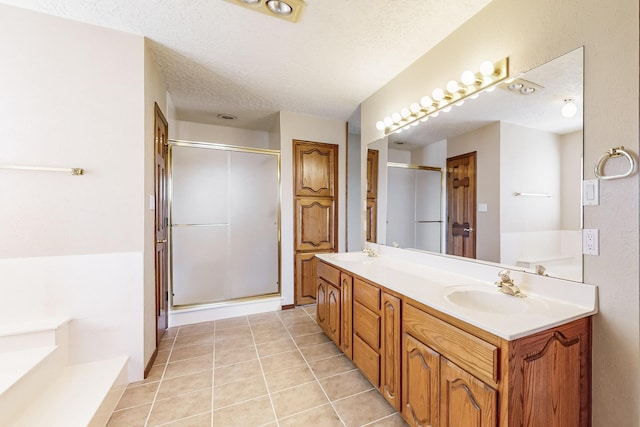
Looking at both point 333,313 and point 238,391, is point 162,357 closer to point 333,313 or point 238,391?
point 238,391

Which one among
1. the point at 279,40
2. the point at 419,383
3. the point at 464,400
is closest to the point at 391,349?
the point at 419,383

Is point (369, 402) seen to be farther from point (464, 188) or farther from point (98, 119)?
point (98, 119)

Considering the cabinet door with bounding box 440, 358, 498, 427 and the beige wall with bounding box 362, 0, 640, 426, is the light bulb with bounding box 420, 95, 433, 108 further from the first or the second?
the cabinet door with bounding box 440, 358, 498, 427

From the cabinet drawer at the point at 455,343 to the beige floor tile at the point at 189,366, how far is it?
5.34 ft

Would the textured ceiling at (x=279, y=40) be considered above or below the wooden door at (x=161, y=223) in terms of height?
above

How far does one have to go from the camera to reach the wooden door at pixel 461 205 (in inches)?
67.6

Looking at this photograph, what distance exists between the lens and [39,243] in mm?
1655

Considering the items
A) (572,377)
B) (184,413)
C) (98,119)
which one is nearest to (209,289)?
(184,413)

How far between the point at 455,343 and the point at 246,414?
1277mm

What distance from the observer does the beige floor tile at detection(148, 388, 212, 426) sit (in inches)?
59.1

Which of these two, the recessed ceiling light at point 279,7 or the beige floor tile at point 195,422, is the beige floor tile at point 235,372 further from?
the recessed ceiling light at point 279,7

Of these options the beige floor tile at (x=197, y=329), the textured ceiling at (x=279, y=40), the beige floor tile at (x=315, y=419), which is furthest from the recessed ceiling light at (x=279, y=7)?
the beige floor tile at (x=197, y=329)

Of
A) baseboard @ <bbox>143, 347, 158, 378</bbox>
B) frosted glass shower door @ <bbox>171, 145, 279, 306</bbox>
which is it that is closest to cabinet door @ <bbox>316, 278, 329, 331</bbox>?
frosted glass shower door @ <bbox>171, 145, 279, 306</bbox>

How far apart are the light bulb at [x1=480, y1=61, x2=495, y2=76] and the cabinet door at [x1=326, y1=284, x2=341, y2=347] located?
1.76 meters
